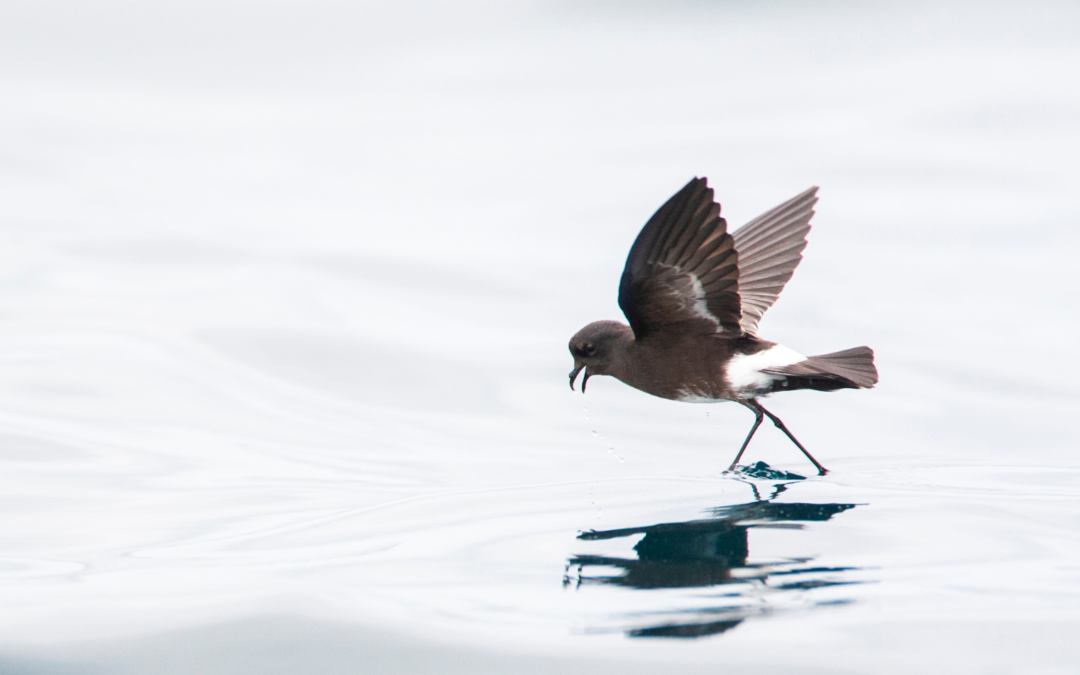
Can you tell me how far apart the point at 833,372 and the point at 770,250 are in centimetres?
139

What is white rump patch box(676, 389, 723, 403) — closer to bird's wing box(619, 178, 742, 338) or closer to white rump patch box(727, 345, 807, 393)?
white rump patch box(727, 345, 807, 393)

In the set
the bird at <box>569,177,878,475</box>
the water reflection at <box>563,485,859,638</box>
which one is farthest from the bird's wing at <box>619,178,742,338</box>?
the water reflection at <box>563,485,859,638</box>

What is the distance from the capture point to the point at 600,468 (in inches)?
231

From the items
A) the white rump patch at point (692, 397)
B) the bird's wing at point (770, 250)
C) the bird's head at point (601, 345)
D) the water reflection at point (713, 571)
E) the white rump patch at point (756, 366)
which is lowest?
the water reflection at point (713, 571)

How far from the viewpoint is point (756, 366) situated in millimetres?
5320

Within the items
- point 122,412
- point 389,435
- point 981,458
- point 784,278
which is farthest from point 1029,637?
point 122,412

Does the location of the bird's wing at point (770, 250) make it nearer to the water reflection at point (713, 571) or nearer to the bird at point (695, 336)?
the bird at point (695, 336)

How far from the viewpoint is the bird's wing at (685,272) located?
4.42 m

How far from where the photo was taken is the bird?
179 inches

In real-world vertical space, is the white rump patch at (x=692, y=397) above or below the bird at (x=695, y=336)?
below

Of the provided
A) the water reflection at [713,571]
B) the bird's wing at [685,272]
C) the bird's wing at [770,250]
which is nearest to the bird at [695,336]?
the bird's wing at [685,272]

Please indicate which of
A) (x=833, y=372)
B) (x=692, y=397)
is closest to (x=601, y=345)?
(x=692, y=397)

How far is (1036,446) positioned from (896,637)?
431cm

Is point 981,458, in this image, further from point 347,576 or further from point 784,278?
point 347,576
